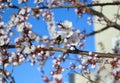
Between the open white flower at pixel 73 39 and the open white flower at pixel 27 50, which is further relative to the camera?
the open white flower at pixel 27 50

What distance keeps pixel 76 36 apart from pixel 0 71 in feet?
3.53

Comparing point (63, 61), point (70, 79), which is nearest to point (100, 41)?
point (70, 79)

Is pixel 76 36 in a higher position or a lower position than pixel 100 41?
higher

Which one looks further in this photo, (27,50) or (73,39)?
(27,50)

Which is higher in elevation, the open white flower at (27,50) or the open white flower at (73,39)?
the open white flower at (73,39)

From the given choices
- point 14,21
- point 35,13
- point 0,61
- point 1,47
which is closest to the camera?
point 1,47

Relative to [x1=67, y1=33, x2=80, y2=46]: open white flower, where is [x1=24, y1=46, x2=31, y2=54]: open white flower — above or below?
below

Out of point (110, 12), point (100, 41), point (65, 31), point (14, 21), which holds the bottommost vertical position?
point (100, 41)

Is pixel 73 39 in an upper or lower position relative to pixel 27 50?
upper

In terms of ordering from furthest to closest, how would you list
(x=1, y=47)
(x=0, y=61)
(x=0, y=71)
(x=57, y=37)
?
(x=0, y=61) < (x=0, y=71) < (x=1, y=47) < (x=57, y=37)

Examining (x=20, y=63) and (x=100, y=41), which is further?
(x=100, y=41)

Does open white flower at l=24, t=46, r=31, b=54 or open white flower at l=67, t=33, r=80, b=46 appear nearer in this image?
open white flower at l=67, t=33, r=80, b=46

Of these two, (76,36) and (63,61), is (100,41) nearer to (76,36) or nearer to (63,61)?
(63,61)

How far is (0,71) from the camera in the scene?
3803mm
